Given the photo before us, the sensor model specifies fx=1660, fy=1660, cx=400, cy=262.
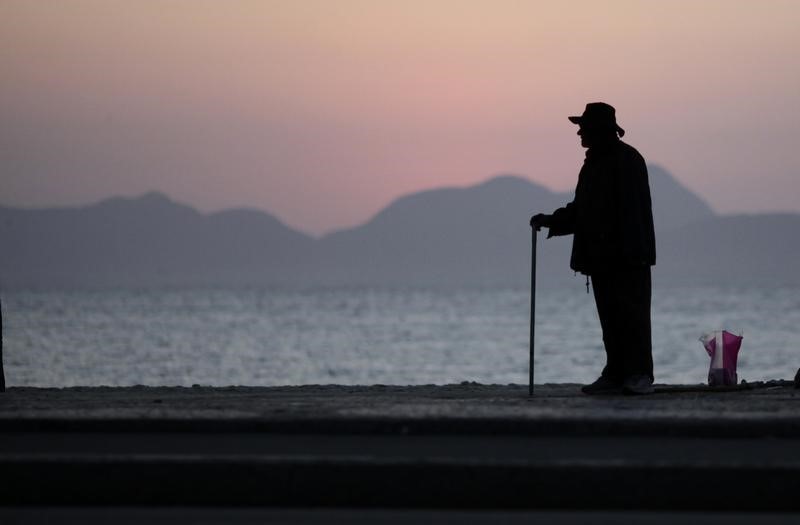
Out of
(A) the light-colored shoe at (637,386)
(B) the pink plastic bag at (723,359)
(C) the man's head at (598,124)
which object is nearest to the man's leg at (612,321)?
(A) the light-colored shoe at (637,386)

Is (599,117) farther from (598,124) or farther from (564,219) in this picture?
(564,219)

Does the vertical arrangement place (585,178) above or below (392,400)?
above

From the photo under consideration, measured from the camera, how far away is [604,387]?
1002 centimetres

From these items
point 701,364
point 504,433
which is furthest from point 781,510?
point 701,364

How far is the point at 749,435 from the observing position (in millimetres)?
7496

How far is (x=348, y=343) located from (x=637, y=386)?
62364mm

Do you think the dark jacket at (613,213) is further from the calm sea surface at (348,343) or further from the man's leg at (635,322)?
the calm sea surface at (348,343)

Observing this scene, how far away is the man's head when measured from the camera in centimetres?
1000

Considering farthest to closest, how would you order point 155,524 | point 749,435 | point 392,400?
1. point 392,400
2. point 749,435
3. point 155,524

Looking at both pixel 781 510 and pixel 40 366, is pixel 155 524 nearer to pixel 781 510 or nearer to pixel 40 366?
pixel 781 510

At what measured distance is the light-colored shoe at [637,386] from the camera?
9820 millimetres

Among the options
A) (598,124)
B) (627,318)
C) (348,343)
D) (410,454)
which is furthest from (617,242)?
(348,343)

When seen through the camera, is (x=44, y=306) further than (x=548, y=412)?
Yes

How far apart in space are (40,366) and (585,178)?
142 ft
